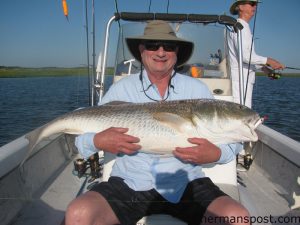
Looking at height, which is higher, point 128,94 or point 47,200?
point 128,94

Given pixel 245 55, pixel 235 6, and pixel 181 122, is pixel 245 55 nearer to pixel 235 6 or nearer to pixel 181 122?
pixel 235 6

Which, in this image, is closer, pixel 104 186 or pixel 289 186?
pixel 104 186

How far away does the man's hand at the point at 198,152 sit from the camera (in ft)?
8.71

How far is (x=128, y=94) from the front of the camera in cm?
321

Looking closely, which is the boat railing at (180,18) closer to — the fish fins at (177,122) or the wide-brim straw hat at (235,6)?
the wide-brim straw hat at (235,6)

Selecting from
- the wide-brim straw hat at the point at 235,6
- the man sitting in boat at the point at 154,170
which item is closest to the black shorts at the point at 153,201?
the man sitting in boat at the point at 154,170

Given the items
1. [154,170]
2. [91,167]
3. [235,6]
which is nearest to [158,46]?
[154,170]

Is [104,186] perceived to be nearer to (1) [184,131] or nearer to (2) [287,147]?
(1) [184,131]

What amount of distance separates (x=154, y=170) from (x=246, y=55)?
348 cm

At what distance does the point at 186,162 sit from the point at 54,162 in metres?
2.63

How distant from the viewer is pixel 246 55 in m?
5.42

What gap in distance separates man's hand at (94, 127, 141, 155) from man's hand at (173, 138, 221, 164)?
0.40 meters

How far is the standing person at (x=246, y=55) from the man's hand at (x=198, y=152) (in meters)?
2.72

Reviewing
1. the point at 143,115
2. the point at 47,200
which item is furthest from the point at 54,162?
the point at 143,115
